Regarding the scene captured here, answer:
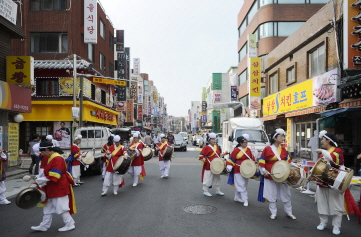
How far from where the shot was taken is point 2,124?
45.7 feet

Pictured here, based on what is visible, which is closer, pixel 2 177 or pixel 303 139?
pixel 2 177

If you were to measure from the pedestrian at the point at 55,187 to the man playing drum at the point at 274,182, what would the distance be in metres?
3.92

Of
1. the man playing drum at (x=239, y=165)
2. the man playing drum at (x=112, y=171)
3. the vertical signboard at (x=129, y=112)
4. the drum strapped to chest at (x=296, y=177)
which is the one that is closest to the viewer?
the drum strapped to chest at (x=296, y=177)

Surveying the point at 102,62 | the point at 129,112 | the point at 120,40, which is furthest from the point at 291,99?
the point at 129,112

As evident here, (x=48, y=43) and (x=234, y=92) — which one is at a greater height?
(x=48, y=43)

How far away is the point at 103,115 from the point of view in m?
28.0

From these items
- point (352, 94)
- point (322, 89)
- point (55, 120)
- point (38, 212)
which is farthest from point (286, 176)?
point (55, 120)

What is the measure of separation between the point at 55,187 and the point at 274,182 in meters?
4.36

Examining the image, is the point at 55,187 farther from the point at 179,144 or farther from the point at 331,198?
the point at 179,144

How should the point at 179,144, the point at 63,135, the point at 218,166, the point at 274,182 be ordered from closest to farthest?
the point at 274,182 → the point at 218,166 → the point at 63,135 → the point at 179,144

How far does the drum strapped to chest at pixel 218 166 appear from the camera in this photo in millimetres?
7926

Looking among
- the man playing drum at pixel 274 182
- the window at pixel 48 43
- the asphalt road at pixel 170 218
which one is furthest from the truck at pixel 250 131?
the window at pixel 48 43

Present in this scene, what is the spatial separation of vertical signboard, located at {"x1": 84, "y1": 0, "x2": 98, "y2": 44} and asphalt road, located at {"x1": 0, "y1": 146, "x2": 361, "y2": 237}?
17.3 metres

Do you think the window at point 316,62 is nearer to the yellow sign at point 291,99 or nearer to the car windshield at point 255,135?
the yellow sign at point 291,99
